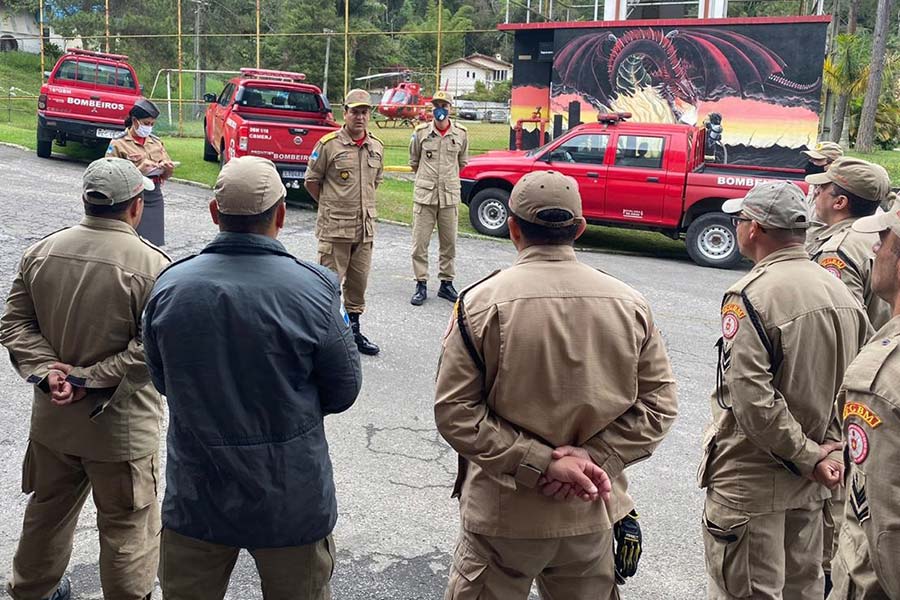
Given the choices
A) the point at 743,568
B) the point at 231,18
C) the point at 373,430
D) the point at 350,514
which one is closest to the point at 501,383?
the point at 743,568

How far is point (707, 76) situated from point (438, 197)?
9.75 m

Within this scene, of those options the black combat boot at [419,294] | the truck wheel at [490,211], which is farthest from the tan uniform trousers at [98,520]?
the truck wheel at [490,211]

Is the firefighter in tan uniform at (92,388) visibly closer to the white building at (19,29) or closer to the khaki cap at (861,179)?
the khaki cap at (861,179)

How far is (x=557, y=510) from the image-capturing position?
275 centimetres

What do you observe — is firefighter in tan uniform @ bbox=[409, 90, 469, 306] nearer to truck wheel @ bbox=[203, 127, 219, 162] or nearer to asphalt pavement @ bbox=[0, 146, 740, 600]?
asphalt pavement @ bbox=[0, 146, 740, 600]

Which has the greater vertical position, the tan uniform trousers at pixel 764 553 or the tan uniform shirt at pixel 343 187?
the tan uniform shirt at pixel 343 187

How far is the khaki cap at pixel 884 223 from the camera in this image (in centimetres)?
234

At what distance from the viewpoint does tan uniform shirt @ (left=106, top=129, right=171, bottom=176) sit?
7.79 meters

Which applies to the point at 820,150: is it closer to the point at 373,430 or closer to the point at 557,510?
the point at 373,430

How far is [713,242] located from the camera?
12.1 m

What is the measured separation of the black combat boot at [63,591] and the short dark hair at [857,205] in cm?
405

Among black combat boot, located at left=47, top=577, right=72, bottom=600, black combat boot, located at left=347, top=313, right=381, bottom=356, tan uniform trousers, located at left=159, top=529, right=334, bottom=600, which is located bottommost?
black combat boot, located at left=47, top=577, right=72, bottom=600

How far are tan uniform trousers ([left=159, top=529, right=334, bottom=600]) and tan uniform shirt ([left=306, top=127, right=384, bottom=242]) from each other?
470 centimetres

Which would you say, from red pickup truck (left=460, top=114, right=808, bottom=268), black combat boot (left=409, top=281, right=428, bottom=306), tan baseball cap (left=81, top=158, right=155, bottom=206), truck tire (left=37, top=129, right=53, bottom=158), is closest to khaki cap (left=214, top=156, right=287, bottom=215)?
tan baseball cap (left=81, top=158, right=155, bottom=206)
